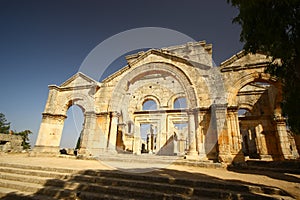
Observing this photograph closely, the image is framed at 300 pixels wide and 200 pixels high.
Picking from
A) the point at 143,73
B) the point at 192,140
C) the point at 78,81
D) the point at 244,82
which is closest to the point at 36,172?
the point at 192,140

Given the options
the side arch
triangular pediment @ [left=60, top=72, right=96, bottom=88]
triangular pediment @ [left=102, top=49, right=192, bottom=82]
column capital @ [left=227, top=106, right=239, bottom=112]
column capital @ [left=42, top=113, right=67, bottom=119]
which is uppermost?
triangular pediment @ [left=102, top=49, right=192, bottom=82]

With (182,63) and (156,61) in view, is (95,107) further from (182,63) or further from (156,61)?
(182,63)

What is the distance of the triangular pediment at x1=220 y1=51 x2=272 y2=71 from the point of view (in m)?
8.48

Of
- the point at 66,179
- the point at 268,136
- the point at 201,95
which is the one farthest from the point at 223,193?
the point at 268,136

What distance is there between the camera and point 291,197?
3.06m

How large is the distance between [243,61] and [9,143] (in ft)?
66.4

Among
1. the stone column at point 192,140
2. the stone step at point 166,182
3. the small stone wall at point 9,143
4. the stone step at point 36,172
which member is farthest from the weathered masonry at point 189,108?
the small stone wall at point 9,143

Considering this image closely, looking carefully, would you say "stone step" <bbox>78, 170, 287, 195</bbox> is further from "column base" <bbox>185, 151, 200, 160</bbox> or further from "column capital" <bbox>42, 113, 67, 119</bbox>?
"column capital" <bbox>42, 113, 67, 119</bbox>

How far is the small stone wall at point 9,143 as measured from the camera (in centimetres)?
1378

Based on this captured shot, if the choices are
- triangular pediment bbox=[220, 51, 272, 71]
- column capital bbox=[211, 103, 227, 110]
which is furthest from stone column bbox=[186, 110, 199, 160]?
triangular pediment bbox=[220, 51, 272, 71]

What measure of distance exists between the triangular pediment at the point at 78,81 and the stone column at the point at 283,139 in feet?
46.1

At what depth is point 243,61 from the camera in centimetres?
879

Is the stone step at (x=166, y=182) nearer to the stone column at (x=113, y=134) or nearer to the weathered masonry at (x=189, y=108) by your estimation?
the weathered masonry at (x=189, y=108)

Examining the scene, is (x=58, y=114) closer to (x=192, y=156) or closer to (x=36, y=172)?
(x=36, y=172)
